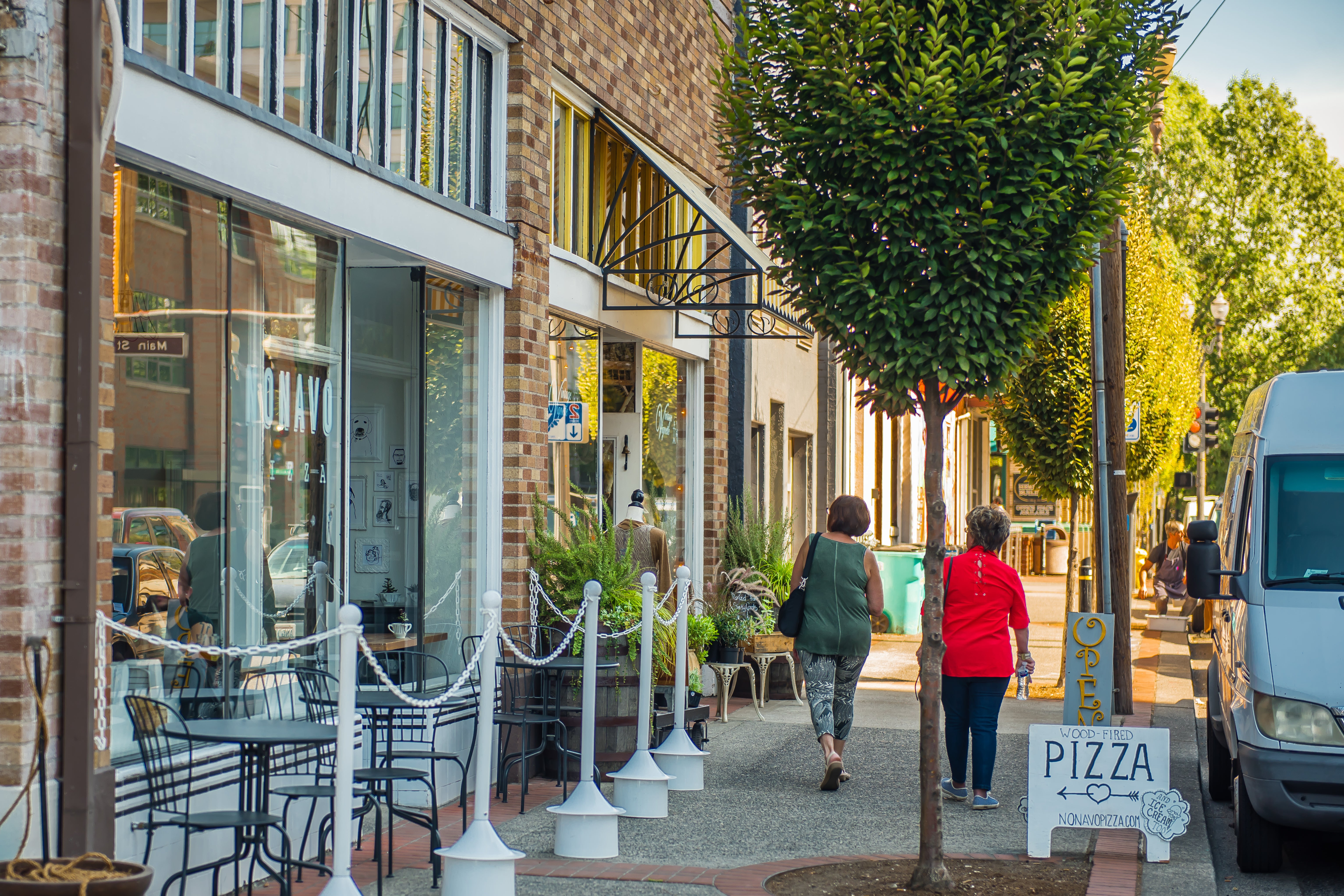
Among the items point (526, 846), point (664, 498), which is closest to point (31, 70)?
point (526, 846)

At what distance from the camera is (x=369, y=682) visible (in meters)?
8.48

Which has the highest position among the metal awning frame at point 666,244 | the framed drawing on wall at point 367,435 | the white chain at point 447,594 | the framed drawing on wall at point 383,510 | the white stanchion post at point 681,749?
the metal awning frame at point 666,244

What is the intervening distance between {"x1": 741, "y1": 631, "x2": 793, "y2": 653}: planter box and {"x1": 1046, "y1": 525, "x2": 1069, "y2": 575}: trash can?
2519cm

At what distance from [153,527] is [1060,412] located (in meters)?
11.0

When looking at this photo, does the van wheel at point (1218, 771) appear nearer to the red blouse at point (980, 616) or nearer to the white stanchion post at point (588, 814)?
the red blouse at point (980, 616)

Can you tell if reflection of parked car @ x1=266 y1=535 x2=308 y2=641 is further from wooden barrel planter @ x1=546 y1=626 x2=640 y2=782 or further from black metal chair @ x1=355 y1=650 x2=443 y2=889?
wooden barrel planter @ x1=546 y1=626 x2=640 y2=782

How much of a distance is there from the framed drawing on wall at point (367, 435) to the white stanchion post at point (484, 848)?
3.36 meters

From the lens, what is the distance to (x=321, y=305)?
7539 mm

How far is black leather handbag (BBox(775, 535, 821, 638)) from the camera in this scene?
885 centimetres

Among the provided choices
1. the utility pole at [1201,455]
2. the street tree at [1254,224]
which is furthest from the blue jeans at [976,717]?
the street tree at [1254,224]

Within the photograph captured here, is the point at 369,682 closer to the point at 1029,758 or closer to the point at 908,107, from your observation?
the point at 1029,758

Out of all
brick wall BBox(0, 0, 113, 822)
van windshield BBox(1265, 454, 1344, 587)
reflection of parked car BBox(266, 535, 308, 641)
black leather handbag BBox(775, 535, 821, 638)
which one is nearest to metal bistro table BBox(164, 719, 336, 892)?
brick wall BBox(0, 0, 113, 822)

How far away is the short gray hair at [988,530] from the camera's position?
8.38m

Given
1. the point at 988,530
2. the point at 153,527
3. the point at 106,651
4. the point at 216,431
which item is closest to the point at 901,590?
the point at 988,530
